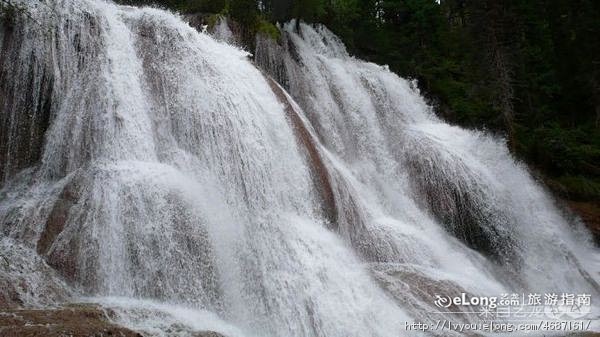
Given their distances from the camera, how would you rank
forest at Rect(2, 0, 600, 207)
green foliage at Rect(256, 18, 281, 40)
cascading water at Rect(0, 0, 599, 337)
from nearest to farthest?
cascading water at Rect(0, 0, 599, 337), green foliage at Rect(256, 18, 281, 40), forest at Rect(2, 0, 600, 207)

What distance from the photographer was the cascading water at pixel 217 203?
837 centimetres

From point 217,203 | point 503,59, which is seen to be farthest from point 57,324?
point 503,59

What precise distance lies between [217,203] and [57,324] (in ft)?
14.3

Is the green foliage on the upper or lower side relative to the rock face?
upper

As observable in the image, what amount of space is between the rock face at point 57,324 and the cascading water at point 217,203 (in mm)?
545

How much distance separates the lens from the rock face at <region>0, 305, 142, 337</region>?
550 centimetres

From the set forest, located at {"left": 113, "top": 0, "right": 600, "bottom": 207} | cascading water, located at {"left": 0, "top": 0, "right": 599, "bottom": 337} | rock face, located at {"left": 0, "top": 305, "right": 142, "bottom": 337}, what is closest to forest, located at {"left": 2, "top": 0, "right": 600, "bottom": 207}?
forest, located at {"left": 113, "top": 0, "right": 600, "bottom": 207}

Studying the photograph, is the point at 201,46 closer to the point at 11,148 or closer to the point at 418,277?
the point at 11,148

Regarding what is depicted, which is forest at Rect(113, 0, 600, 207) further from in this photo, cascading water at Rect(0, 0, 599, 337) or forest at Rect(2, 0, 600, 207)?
cascading water at Rect(0, 0, 599, 337)

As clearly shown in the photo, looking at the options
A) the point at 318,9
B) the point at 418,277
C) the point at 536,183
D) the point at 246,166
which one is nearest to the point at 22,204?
the point at 246,166

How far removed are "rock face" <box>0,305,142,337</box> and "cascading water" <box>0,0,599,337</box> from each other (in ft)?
1.79

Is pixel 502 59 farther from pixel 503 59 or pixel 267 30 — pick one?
pixel 267 30

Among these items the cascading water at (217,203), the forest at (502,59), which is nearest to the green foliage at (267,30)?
the forest at (502,59)

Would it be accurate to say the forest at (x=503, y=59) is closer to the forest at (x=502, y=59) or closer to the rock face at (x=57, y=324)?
the forest at (x=502, y=59)
